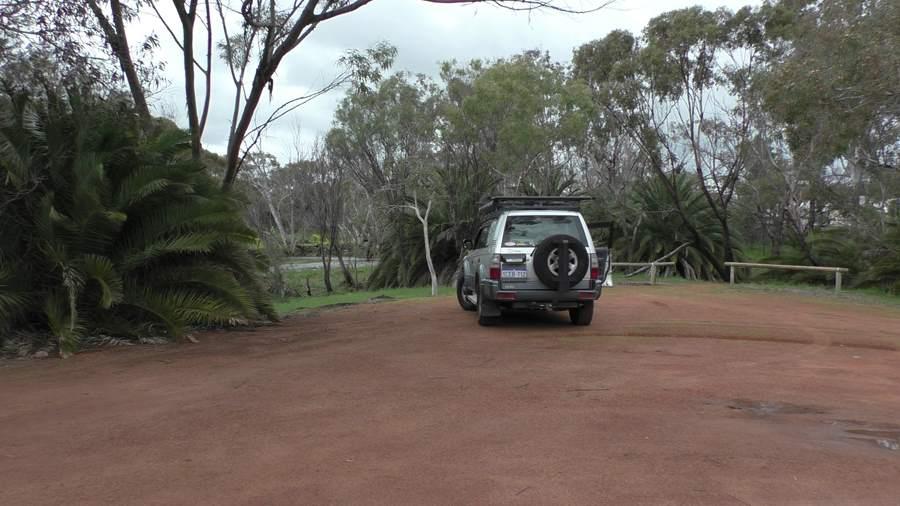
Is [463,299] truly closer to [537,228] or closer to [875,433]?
[537,228]

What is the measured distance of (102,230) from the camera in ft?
32.2

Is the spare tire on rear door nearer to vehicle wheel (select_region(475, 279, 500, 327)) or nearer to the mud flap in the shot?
the mud flap

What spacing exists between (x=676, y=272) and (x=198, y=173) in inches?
901

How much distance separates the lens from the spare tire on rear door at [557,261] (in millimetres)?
9953

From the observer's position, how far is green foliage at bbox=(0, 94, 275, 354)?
9.27 meters

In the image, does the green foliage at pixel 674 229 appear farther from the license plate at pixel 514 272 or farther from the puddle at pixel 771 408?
the puddle at pixel 771 408

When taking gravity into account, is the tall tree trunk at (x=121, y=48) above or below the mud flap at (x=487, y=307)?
above

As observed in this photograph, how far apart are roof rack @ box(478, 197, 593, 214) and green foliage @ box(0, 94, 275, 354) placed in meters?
4.45

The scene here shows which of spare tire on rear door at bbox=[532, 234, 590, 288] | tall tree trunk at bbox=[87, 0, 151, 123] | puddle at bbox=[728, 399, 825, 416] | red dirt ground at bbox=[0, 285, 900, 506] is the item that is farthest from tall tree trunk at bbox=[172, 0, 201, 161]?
puddle at bbox=[728, 399, 825, 416]

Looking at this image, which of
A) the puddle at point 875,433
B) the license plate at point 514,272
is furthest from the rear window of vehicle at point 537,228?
the puddle at point 875,433

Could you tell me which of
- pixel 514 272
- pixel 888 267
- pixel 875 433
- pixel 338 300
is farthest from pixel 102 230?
pixel 888 267

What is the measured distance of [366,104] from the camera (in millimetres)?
30797

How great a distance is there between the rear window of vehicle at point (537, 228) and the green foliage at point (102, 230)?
4.46 m

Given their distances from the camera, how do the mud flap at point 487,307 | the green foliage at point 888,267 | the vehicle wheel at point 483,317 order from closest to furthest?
the mud flap at point 487,307 < the vehicle wheel at point 483,317 < the green foliage at point 888,267
